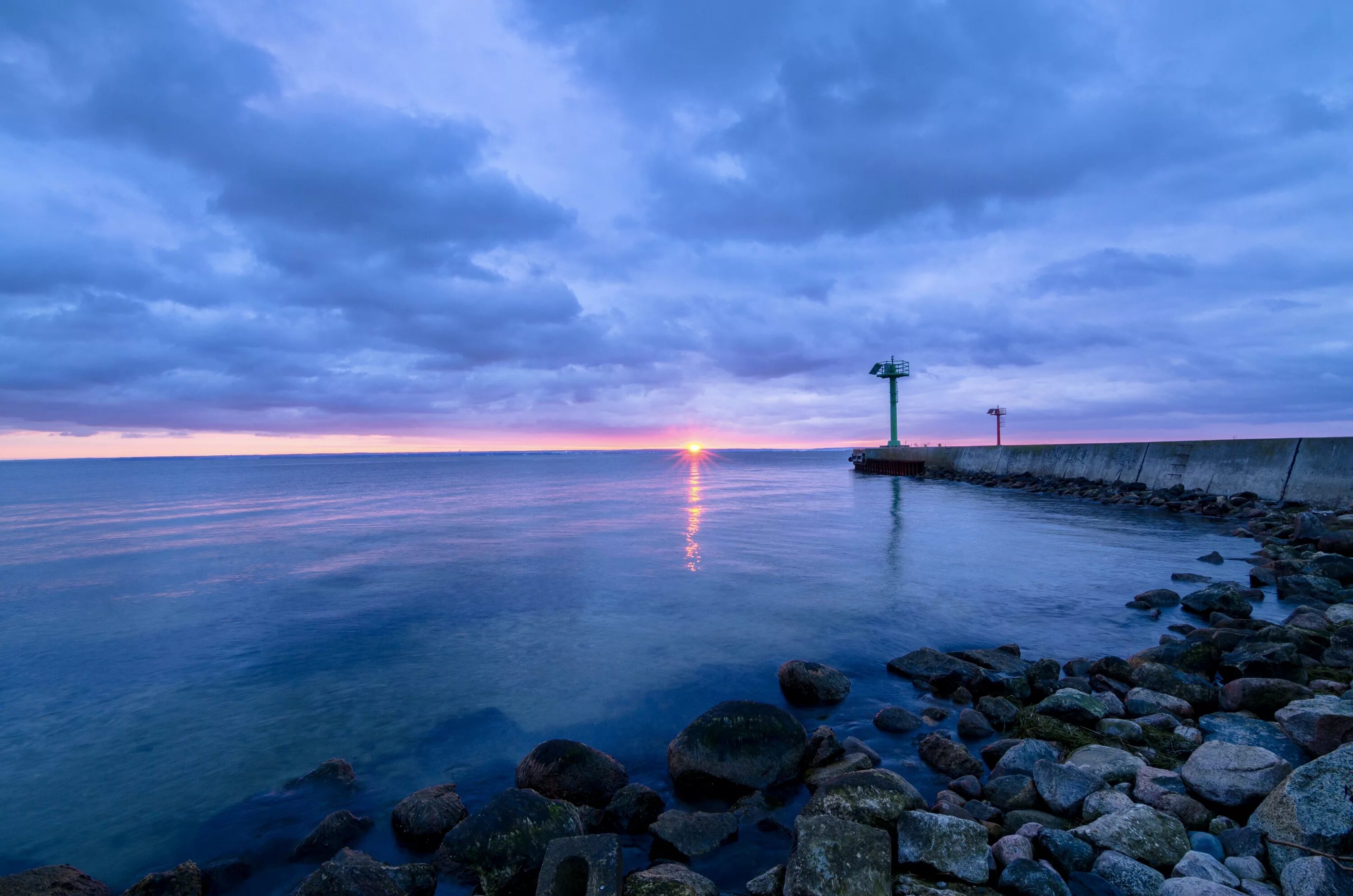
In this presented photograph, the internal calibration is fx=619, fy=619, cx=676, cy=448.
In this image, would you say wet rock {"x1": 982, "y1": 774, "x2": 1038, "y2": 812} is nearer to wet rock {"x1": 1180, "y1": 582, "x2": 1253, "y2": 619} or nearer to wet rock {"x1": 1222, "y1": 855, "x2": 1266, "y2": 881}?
wet rock {"x1": 1222, "y1": 855, "x2": 1266, "y2": 881}

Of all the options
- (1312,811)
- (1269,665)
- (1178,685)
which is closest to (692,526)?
(1178,685)

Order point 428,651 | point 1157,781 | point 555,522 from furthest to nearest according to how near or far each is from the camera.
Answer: point 555,522 < point 428,651 < point 1157,781

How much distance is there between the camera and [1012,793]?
5.35 m

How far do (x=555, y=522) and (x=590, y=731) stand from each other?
75.8ft

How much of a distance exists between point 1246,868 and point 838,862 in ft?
8.76

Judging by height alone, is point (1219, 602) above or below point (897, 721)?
above

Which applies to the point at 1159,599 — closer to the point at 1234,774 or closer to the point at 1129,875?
the point at 1234,774

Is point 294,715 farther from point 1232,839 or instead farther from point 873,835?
point 1232,839

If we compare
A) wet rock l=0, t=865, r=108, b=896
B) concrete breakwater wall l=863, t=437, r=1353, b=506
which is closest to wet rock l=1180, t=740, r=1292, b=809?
wet rock l=0, t=865, r=108, b=896

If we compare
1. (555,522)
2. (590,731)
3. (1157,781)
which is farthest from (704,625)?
(555,522)

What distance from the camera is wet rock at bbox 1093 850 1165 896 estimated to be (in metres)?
3.99

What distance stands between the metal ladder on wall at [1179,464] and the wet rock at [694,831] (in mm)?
35553

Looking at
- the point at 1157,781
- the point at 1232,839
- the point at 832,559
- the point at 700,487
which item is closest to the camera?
the point at 1232,839

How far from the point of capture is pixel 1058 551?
19562 mm
